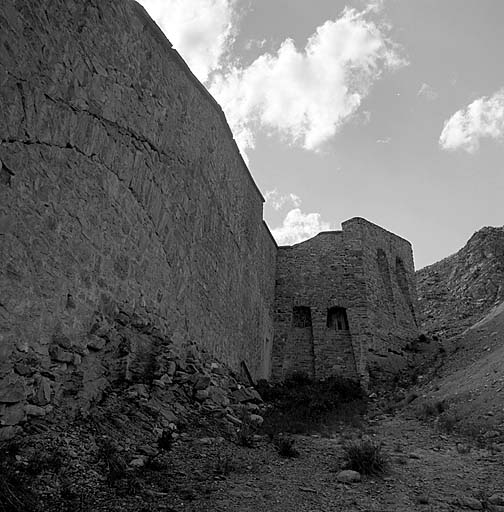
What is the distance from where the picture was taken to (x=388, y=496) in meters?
4.82

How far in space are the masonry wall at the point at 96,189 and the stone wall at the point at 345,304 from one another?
21.4 ft

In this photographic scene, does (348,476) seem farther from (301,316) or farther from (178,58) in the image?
(301,316)

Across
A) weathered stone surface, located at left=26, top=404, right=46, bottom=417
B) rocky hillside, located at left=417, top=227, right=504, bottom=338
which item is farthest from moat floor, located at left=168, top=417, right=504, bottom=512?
rocky hillside, located at left=417, top=227, right=504, bottom=338

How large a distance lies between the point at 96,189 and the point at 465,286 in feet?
63.6

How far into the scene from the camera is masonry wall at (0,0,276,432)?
466 centimetres

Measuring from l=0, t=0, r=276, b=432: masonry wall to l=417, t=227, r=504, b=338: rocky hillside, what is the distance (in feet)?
42.3

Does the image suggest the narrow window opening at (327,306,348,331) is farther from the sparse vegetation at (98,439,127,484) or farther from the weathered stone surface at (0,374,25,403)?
the weathered stone surface at (0,374,25,403)

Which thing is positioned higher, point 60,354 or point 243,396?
point 243,396

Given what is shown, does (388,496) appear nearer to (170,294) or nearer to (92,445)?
(92,445)

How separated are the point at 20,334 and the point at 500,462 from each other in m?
5.89

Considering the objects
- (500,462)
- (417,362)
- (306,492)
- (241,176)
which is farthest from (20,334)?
(417,362)

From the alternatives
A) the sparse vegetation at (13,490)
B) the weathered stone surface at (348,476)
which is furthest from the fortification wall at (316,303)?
the sparse vegetation at (13,490)

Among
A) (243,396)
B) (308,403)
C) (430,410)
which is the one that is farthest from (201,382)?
(430,410)

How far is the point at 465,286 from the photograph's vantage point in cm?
2138
